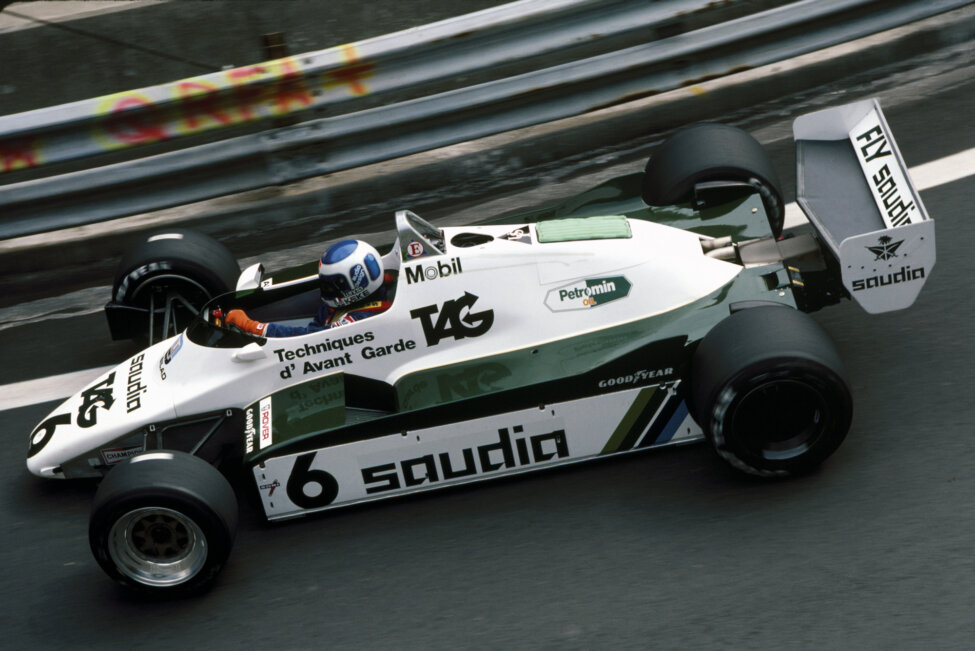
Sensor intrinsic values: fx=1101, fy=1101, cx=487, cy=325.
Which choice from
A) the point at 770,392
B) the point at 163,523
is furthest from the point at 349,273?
the point at 770,392

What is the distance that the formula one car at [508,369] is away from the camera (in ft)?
14.9

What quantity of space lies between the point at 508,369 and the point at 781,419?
1191mm

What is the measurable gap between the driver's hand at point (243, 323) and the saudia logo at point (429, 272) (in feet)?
2.63

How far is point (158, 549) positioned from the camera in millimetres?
4617

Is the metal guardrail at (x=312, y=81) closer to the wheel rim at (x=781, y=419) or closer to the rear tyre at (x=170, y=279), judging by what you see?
the rear tyre at (x=170, y=279)

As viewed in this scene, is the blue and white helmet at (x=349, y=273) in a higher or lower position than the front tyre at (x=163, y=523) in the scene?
higher

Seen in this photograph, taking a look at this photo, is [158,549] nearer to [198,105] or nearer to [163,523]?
[163,523]

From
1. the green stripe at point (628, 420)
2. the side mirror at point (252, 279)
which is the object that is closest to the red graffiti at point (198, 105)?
the side mirror at point (252, 279)

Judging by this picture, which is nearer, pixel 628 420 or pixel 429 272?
pixel 628 420

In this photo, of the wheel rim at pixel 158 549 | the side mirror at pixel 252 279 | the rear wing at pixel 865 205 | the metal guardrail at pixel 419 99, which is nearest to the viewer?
the wheel rim at pixel 158 549

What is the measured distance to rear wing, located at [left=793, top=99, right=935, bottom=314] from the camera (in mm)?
4738

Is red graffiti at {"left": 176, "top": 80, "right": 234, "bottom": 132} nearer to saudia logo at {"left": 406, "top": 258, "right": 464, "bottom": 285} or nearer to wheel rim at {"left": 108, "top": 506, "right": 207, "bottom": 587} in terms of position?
saudia logo at {"left": 406, "top": 258, "right": 464, "bottom": 285}

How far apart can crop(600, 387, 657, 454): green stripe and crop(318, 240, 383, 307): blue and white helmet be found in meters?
1.34

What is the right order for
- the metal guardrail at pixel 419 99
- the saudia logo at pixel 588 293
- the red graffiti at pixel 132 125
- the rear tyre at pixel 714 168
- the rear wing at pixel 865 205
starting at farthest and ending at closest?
the metal guardrail at pixel 419 99, the red graffiti at pixel 132 125, the rear tyre at pixel 714 168, the saudia logo at pixel 588 293, the rear wing at pixel 865 205
